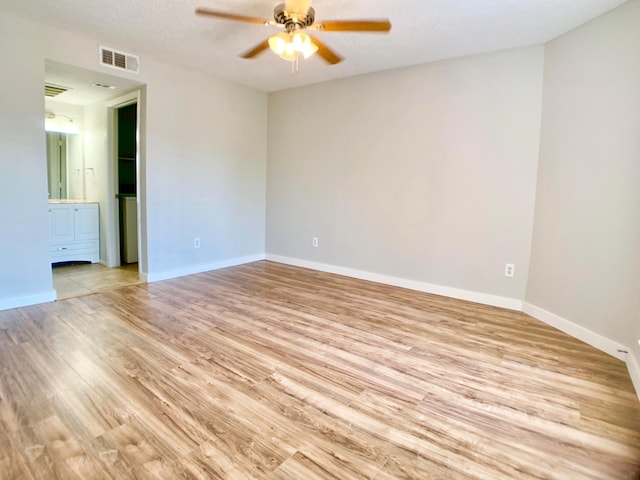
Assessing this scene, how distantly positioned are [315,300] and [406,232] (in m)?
1.32

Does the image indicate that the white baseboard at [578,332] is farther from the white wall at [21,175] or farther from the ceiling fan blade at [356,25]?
the white wall at [21,175]

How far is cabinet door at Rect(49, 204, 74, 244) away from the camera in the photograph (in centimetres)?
441

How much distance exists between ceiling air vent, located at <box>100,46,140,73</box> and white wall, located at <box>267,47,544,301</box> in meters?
1.94

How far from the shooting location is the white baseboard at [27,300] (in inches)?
119

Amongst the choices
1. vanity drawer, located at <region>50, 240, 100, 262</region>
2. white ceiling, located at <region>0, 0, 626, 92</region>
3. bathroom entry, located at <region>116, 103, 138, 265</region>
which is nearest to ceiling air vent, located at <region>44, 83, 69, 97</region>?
bathroom entry, located at <region>116, 103, 138, 265</region>

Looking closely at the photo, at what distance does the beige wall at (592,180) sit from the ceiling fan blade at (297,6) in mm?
2179

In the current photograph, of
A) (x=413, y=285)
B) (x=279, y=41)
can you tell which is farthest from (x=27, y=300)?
(x=413, y=285)

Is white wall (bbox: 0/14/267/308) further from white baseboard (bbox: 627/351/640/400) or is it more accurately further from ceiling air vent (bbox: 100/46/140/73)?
white baseboard (bbox: 627/351/640/400)

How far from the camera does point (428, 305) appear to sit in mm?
3430

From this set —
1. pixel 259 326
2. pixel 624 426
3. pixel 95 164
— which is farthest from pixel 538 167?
pixel 95 164

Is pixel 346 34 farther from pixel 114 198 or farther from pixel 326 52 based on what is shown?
pixel 114 198

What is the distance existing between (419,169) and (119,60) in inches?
128

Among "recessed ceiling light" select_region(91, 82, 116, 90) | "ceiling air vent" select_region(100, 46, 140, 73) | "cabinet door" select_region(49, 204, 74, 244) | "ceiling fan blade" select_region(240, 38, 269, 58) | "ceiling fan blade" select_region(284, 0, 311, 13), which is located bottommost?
"cabinet door" select_region(49, 204, 74, 244)

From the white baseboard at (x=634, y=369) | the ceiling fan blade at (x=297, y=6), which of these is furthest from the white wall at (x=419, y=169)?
the ceiling fan blade at (x=297, y=6)
